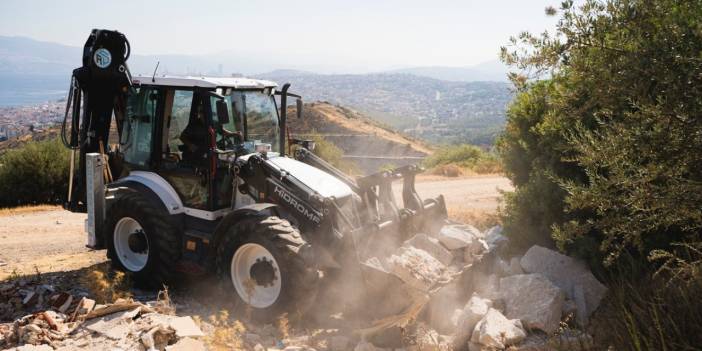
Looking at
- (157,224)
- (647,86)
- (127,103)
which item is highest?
(647,86)

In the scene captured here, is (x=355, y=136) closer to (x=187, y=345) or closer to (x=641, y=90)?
(x=187, y=345)

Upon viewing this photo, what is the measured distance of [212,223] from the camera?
731 cm

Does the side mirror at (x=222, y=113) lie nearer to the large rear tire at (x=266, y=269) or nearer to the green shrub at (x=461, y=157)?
the large rear tire at (x=266, y=269)

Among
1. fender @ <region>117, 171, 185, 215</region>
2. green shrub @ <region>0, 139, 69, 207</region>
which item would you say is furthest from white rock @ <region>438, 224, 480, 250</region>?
green shrub @ <region>0, 139, 69, 207</region>

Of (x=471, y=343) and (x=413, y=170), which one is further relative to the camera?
(x=413, y=170)

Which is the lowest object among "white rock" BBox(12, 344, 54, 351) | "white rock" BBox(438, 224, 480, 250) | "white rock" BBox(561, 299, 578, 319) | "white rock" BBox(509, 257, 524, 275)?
"white rock" BBox(12, 344, 54, 351)

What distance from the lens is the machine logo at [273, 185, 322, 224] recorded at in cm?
667

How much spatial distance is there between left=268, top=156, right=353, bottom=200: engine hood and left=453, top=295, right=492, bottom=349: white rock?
218 cm

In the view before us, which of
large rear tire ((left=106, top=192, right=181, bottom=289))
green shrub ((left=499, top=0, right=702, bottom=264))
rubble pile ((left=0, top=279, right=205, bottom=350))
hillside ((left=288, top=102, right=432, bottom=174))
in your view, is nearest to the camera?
green shrub ((left=499, top=0, right=702, bottom=264))

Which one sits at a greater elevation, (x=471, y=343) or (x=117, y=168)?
(x=117, y=168)

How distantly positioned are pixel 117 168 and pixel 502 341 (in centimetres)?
612

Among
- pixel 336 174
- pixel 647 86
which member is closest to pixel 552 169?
pixel 336 174

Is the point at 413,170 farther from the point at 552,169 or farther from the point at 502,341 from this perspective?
the point at 502,341

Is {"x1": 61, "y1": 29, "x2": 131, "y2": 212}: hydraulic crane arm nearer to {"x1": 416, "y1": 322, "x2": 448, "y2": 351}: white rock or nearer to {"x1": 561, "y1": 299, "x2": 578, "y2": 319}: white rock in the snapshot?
{"x1": 416, "y1": 322, "x2": 448, "y2": 351}: white rock
